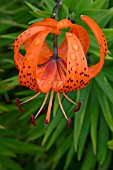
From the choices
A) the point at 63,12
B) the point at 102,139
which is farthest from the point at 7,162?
the point at 63,12

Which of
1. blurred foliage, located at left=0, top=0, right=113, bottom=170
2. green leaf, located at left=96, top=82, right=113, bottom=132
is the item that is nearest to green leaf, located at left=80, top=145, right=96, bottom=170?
blurred foliage, located at left=0, top=0, right=113, bottom=170

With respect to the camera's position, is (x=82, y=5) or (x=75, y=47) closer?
(x=75, y=47)

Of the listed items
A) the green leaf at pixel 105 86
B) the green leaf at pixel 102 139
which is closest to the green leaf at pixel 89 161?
the green leaf at pixel 102 139

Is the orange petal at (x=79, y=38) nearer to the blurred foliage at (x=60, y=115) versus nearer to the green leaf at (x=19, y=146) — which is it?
the blurred foliage at (x=60, y=115)

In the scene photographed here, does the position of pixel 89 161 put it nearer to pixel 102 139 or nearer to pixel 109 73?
pixel 102 139

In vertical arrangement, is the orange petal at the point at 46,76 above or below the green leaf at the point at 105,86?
above

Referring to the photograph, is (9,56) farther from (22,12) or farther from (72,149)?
(72,149)
